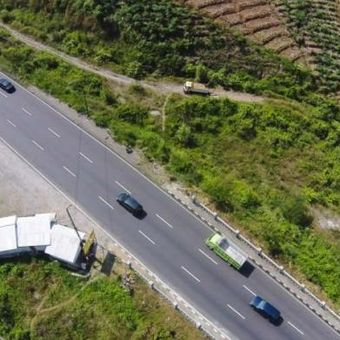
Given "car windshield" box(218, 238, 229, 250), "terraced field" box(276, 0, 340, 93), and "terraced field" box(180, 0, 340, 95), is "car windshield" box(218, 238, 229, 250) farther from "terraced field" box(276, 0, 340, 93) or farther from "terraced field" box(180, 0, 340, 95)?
"terraced field" box(276, 0, 340, 93)

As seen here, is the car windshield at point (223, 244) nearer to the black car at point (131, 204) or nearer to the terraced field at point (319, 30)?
the black car at point (131, 204)

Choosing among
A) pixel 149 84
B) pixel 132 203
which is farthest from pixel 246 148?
pixel 132 203

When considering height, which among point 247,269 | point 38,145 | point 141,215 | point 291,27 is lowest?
point 38,145

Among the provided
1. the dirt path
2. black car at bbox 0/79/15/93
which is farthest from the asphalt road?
the dirt path

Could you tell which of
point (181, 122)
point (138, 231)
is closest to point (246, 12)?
point (181, 122)

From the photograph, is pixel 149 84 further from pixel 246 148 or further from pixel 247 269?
pixel 247 269

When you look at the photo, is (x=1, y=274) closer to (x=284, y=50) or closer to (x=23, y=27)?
(x=23, y=27)

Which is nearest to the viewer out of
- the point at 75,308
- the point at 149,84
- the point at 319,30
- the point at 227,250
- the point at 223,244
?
the point at 75,308

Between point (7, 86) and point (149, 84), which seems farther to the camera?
point (149, 84)
